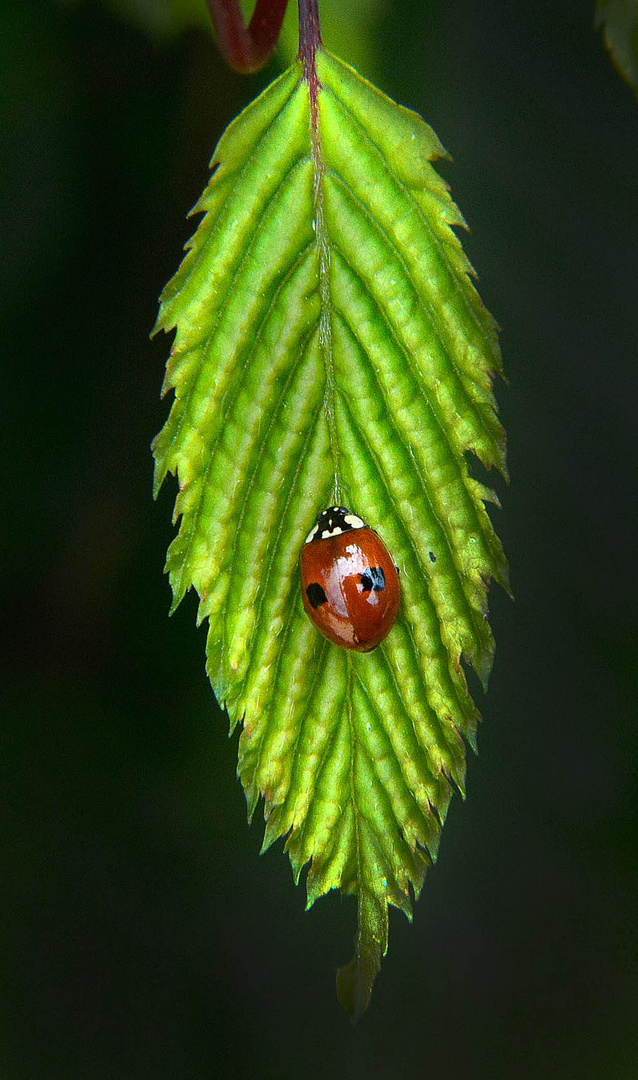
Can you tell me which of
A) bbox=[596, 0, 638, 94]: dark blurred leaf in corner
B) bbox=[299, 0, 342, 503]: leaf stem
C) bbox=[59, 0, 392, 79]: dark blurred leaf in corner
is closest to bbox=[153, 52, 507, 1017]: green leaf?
bbox=[299, 0, 342, 503]: leaf stem

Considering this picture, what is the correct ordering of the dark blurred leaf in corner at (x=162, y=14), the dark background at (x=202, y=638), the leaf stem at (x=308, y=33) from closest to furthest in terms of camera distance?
the leaf stem at (x=308, y=33), the dark blurred leaf in corner at (x=162, y=14), the dark background at (x=202, y=638)

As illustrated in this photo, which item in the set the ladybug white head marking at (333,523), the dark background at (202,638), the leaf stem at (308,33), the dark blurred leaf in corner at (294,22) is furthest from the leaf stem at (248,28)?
the dark background at (202,638)

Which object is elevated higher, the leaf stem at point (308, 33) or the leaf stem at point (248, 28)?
the leaf stem at point (248, 28)

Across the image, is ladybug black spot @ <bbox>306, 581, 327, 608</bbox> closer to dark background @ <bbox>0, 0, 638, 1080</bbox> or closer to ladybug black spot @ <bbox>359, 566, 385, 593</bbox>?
ladybug black spot @ <bbox>359, 566, 385, 593</bbox>

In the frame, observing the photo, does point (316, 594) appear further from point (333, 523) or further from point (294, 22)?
point (294, 22)

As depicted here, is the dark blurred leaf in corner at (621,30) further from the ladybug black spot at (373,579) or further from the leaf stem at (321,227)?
the ladybug black spot at (373,579)

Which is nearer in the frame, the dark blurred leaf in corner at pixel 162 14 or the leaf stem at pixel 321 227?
the leaf stem at pixel 321 227
